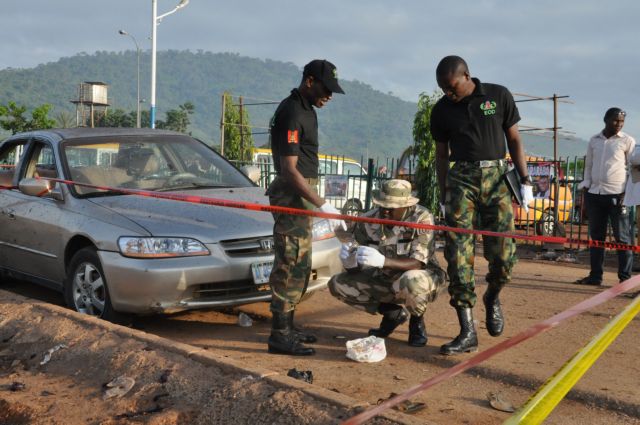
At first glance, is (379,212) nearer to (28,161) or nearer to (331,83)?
(331,83)

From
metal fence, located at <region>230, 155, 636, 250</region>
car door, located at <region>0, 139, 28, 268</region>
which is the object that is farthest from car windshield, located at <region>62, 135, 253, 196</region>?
metal fence, located at <region>230, 155, 636, 250</region>

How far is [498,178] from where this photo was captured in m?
4.58

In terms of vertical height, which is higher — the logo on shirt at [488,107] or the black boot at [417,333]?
the logo on shirt at [488,107]

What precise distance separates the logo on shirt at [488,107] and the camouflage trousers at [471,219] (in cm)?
34

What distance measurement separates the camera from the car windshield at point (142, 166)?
19.4 feet

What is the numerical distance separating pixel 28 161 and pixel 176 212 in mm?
2078

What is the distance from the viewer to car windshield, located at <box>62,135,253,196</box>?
5918 mm

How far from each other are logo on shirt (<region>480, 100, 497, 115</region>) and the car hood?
1.74 meters

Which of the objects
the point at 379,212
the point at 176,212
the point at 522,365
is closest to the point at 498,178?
the point at 379,212

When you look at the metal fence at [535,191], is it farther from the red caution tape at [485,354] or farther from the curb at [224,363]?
the red caution tape at [485,354]

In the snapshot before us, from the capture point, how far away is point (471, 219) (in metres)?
4.62

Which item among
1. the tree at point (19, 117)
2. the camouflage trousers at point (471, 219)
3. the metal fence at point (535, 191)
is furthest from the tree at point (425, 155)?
the tree at point (19, 117)

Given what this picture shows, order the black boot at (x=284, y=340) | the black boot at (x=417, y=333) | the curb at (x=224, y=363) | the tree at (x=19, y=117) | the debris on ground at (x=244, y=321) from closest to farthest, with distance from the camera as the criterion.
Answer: the curb at (x=224, y=363) < the black boot at (x=284, y=340) < the black boot at (x=417, y=333) < the debris on ground at (x=244, y=321) < the tree at (x=19, y=117)

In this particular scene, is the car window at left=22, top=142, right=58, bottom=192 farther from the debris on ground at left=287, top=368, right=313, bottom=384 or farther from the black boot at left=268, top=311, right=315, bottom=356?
the debris on ground at left=287, top=368, right=313, bottom=384
